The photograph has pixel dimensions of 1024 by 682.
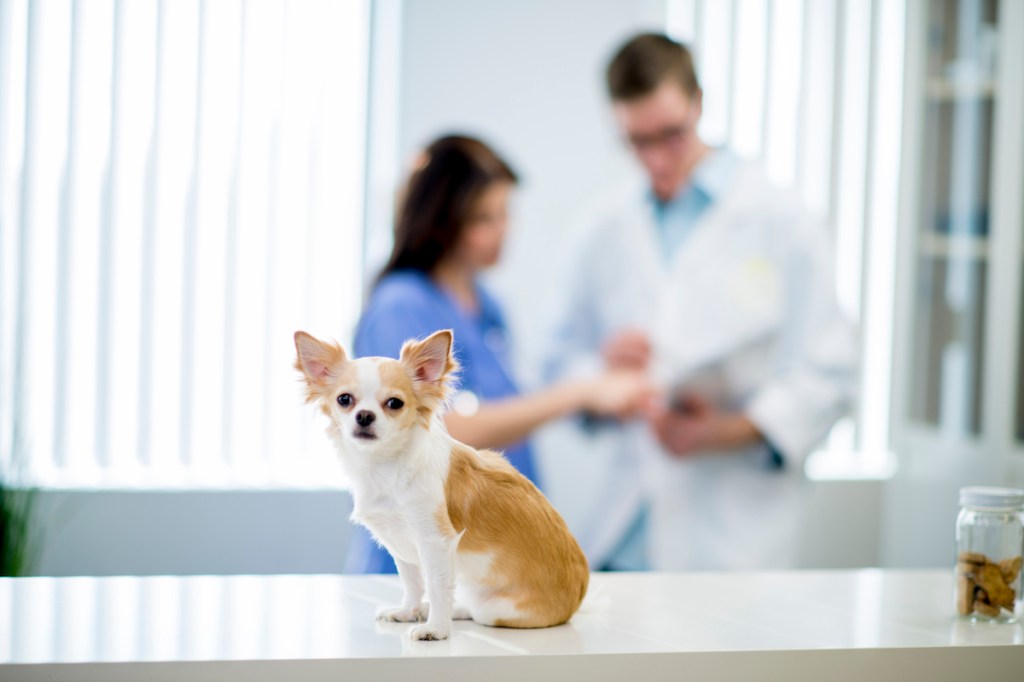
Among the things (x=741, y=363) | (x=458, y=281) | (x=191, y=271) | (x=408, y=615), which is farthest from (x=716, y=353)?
(x=191, y=271)

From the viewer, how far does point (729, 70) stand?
2.74 meters

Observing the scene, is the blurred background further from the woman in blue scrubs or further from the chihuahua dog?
the chihuahua dog

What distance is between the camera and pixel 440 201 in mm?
1589

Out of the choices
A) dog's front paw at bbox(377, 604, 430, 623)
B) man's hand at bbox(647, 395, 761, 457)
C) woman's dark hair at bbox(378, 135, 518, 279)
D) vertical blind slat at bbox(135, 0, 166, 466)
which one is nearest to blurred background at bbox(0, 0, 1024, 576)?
vertical blind slat at bbox(135, 0, 166, 466)

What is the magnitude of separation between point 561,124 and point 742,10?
0.57 metres

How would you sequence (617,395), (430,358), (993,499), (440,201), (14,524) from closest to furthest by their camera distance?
1. (430,358)
2. (993,499)
3. (440,201)
4. (617,395)
5. (14,524)

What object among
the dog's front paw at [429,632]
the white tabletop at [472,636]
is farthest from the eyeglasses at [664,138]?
the dog's front paw at [429,632]

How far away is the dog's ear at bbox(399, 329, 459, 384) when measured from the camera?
76 centimetres

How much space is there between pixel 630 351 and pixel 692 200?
13.4 inches

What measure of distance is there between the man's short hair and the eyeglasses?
0.22 feet

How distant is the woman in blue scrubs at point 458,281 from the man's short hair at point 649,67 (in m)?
0.33

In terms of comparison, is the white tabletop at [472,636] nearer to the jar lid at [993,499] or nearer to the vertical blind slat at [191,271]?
the jar lid at [993,499]

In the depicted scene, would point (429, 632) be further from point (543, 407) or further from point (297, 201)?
point (297, 201)

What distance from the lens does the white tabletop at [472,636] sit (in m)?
0.73
